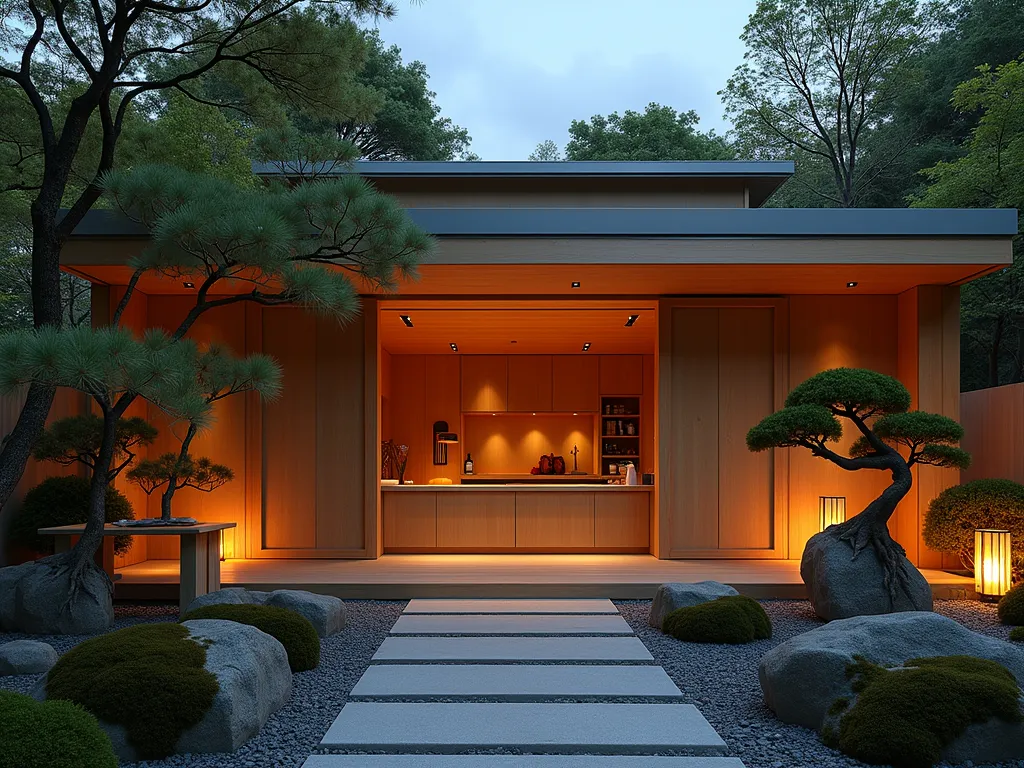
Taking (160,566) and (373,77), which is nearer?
(160,566)

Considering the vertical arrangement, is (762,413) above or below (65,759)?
above

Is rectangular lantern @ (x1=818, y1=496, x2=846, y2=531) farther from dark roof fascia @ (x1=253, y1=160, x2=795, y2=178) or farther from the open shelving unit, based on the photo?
the open shelving unit

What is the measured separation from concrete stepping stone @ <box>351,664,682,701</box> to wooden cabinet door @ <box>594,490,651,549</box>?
13.0 feet

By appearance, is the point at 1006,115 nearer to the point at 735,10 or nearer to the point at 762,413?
the point at 762,413

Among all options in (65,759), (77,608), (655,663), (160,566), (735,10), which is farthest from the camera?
(735,10)

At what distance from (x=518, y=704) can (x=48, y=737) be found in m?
2.12

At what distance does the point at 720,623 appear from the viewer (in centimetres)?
562

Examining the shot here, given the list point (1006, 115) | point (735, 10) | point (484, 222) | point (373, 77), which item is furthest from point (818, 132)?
point (735, 10)

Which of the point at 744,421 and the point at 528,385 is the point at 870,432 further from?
the point at 528,385

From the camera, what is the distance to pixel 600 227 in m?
7.29

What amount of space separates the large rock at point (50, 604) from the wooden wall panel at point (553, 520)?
13.4 ft

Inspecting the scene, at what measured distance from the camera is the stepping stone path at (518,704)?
3.51 meters

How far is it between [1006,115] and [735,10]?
48654 mm

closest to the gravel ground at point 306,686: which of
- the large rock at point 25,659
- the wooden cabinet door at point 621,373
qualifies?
the large rock at point 25,659
